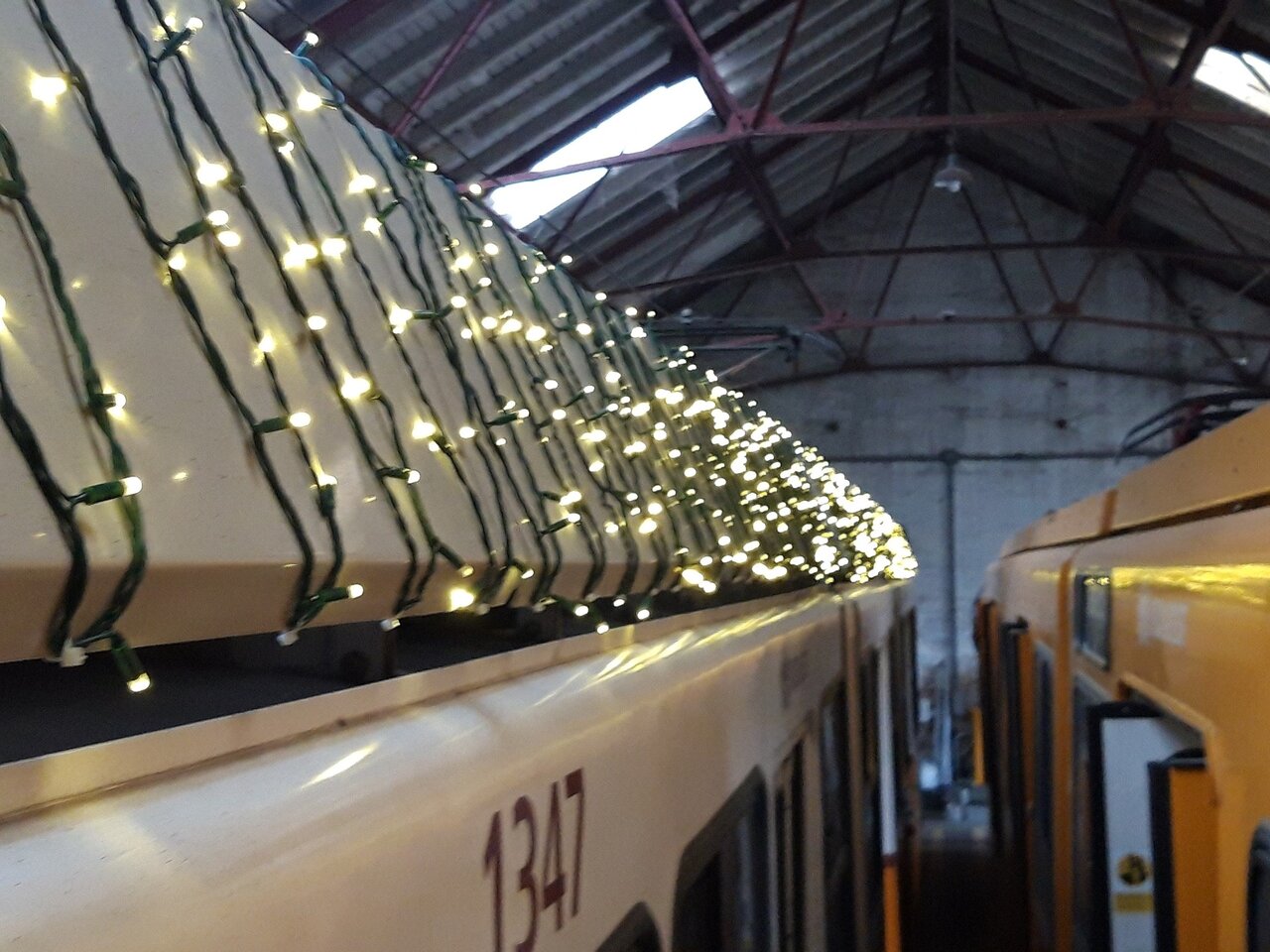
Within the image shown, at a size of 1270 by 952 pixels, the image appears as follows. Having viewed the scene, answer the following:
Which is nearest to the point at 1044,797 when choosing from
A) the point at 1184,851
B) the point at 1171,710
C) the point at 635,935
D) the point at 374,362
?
the point at 1171,710

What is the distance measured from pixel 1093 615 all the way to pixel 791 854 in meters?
0.86

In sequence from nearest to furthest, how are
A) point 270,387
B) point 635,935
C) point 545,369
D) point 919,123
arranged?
point 270,387 < point 635,935 < point 545,369 < point 919,123

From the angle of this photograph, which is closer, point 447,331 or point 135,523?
point 135,523

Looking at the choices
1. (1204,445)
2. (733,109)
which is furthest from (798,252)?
(1204,445)

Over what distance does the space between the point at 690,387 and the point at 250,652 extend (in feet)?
8.22

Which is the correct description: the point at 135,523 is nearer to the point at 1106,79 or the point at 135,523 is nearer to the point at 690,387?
the point at 690,387

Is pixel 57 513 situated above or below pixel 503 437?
below

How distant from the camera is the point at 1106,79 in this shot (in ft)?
37.2

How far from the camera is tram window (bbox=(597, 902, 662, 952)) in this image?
1.35m

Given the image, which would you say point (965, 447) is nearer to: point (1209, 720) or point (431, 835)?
point (1209, 720)

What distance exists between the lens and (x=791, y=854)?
2.61 meters

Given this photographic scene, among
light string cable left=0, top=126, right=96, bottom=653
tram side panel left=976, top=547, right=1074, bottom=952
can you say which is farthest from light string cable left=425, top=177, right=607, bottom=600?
Answer: tram side panel left=976, top=547, right=1074, bottom=952

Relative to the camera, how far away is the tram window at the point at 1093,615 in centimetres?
274

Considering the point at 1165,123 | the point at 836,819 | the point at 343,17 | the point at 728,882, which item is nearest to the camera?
the point at 728,882
